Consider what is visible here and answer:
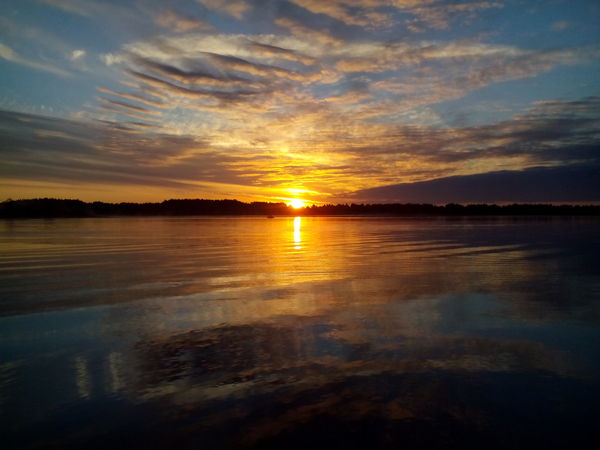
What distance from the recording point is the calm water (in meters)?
4.53

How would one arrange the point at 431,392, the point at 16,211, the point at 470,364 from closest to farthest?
1. the point at 431,392
2. the point at 470,364
3. the point at 16,211

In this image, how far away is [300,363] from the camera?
21.1ft

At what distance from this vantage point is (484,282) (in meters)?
13.3

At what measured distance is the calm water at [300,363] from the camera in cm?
453

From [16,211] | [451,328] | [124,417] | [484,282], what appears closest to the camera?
[124,417]

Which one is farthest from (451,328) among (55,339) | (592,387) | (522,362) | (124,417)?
(55,339)

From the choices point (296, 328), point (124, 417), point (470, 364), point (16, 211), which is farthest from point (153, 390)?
point (16, 211)

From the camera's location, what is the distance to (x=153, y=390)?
217 inches

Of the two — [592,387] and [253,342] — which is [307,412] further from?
[592,387]

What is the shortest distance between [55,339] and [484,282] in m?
12.0

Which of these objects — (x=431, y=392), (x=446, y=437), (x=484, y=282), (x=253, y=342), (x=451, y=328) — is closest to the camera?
(x=446, y=437)

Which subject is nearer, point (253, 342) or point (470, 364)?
point (470, 364)

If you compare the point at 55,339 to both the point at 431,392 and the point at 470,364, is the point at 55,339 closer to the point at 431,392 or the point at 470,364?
the point at 431,392

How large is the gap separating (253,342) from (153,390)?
2259 mm
